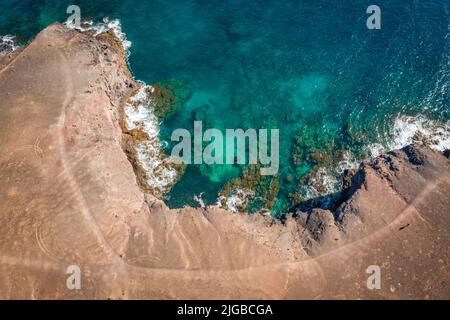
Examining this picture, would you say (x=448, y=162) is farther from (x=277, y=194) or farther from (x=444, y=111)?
(x=277, y=194)

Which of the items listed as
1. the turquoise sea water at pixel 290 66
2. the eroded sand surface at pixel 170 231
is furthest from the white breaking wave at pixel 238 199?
the eroded sand surface at pixel 170 231

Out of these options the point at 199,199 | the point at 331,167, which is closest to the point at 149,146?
the point at 199,199

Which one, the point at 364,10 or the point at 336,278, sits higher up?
the point at 364,10

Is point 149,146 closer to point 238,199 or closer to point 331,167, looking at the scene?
point 238,199

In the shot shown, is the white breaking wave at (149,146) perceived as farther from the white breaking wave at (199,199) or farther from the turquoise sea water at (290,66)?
the white breaking wave at (199,199)
